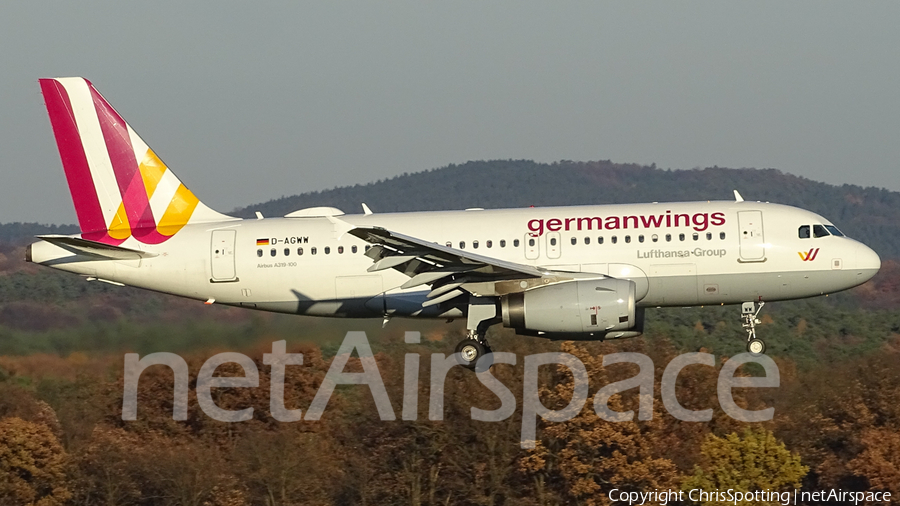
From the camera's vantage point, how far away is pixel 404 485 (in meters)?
42.4

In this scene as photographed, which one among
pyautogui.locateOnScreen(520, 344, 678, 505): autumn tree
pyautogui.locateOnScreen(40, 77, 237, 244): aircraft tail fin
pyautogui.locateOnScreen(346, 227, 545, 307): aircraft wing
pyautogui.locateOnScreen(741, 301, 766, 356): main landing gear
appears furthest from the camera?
pyautogui.locateOnScreen(520, 344, 678, 505): autumn tree

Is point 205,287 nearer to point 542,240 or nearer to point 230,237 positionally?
point 230,237

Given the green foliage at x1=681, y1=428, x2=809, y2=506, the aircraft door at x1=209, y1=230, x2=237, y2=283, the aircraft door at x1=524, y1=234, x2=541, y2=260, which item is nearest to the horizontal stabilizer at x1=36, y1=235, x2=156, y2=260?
the aircraft door at x1=209, y1=230, x2=237, y2=283

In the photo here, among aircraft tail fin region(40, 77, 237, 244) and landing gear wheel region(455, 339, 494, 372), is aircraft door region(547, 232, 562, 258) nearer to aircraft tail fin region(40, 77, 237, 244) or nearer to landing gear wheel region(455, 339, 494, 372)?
landing gear wheel region(455, 339, 494, 372)

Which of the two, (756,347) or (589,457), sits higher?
(756,347)

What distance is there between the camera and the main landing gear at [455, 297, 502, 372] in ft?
89.1

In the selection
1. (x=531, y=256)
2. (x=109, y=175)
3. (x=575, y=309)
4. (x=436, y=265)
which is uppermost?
(x=109, y=175)

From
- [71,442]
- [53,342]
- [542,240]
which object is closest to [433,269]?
[542,240]

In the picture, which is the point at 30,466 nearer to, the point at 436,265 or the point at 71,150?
the point at 71,150

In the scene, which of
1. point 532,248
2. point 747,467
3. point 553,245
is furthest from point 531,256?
point 747,467

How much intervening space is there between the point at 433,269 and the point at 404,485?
18.3m

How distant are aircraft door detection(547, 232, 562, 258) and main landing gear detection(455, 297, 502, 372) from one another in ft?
6.01

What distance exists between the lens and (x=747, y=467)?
41156mm

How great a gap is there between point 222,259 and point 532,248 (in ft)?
26.1
